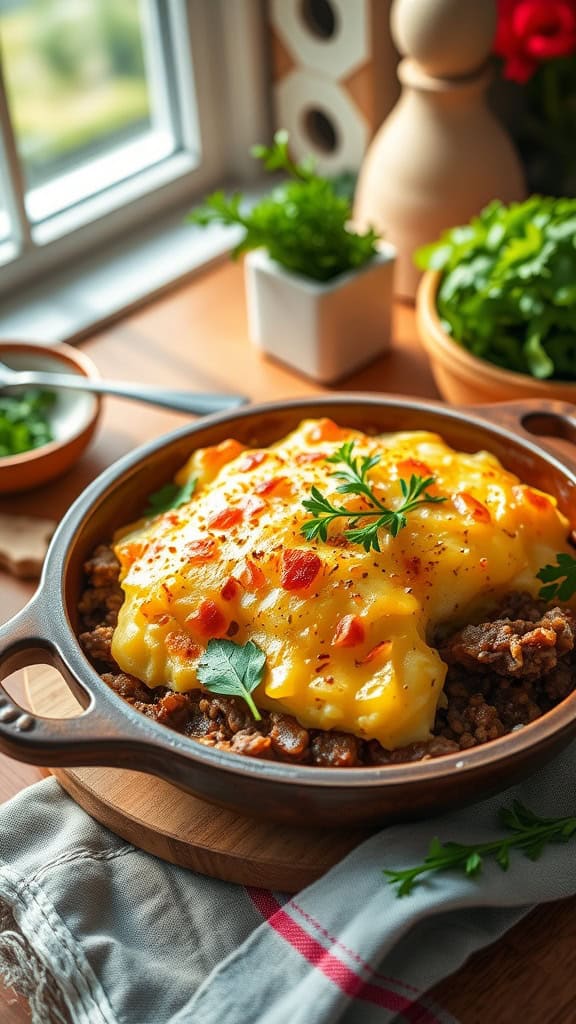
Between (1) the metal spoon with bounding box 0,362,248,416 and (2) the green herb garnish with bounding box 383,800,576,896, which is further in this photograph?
(1) the metal spoon with bounding box 0,362,248,416

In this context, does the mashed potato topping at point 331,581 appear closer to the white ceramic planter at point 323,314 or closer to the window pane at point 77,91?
the white ceramic planter at point 323,314

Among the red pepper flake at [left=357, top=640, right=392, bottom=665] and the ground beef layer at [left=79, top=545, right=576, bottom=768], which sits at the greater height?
the red pepper flake at [left=357, top=640, right=392, bottom=665]

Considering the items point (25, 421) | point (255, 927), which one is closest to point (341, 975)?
point (255, 927)

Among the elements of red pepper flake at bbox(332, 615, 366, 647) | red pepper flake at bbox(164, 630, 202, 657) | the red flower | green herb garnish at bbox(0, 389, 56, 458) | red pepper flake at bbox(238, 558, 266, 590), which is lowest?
green herb garnish at bbox(0, 389, 56, 458)

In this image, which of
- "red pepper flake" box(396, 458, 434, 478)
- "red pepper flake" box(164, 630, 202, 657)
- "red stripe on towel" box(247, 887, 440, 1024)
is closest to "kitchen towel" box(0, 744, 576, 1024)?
"red stripe on towel" box(247, 887, 440, 1024)

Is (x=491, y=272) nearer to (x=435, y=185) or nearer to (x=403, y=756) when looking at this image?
(x=435, y=185)

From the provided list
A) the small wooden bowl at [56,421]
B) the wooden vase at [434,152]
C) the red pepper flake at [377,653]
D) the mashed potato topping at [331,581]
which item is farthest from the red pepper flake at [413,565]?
the wooden vase at [434,152]

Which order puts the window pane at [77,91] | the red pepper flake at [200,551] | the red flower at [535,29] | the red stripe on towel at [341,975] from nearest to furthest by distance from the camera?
the red stripe on towel at [341,975] → the red pepper flake at [200,551] → the red flower at [535,29] → the window pane at [77,91]

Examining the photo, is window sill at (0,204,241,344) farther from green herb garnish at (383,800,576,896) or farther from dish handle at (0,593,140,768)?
green herb garnish at (383,800,576,896)
